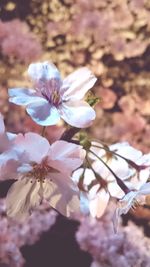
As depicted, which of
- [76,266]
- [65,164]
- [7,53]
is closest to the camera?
[65,164]

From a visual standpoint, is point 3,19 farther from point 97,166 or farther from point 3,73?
point 97,166

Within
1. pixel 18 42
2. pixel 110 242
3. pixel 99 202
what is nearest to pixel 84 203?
pixel 99 202

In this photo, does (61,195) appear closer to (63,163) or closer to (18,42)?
(63,163)

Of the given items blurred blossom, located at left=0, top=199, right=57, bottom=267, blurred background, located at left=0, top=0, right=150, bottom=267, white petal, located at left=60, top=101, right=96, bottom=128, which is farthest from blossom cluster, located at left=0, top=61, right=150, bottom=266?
blurred background, located at left=0, top=0, right=150, bottom=267

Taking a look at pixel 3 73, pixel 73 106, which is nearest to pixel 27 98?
pixel 73 106

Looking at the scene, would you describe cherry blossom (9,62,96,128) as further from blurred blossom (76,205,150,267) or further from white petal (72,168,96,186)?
blurred blossom (76,205,150,267)
